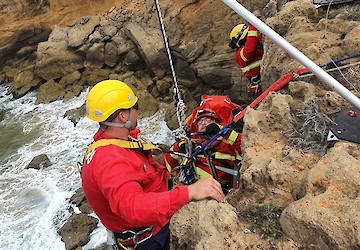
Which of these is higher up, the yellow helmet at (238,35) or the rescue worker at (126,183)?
the rescue worker at (126,183)

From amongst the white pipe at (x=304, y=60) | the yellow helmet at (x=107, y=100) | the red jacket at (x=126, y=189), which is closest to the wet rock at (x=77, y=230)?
the red jacket at (x=126, y=189)

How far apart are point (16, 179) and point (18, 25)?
10.7 metres

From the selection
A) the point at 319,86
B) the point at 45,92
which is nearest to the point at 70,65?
the point at 45,92

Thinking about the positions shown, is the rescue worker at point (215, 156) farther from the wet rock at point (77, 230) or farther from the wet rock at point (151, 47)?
the wet rock at point (151, 47)

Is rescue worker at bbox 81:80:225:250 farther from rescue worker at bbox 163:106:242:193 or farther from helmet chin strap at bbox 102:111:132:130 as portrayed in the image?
rescue worker at bbox 163:106:242:193

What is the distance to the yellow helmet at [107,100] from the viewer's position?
3.19 m

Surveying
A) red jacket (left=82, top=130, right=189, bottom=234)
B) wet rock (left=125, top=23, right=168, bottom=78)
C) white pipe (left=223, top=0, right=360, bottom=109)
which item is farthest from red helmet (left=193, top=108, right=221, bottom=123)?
wet rock (left=125, top=23, right=168, bottom=78)

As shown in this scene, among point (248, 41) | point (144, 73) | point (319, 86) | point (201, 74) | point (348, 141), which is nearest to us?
point (348, 141)

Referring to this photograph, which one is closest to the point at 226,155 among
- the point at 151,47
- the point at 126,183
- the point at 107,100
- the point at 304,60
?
the point at 107,100

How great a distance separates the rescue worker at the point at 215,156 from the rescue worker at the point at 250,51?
9.42 ft

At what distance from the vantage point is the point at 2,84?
1970 cm

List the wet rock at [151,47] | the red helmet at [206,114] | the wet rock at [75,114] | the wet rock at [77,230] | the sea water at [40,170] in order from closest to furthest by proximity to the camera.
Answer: the red helmet at [206,114]
the wet rock at [77,230]
the sea water at [40,170]
the wet rock at [151,47]
the wet rock at [75,114]

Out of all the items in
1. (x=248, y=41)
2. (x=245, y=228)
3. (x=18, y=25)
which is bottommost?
(x=18, y=25)

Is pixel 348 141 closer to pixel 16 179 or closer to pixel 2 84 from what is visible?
pixel 16 179
